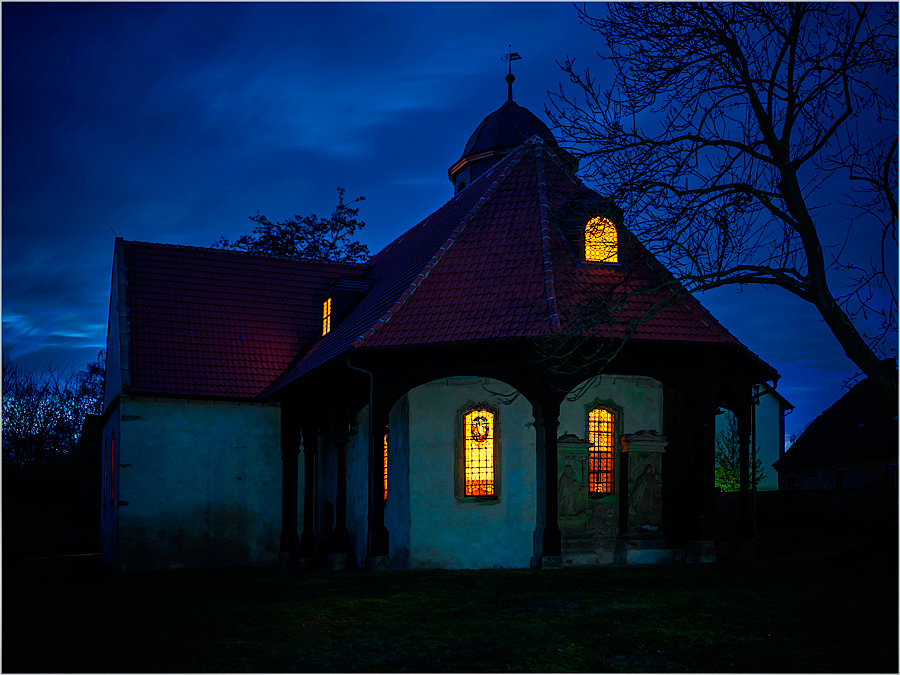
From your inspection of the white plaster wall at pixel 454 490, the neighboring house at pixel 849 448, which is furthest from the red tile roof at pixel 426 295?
the neighboring house at pixel 849 448

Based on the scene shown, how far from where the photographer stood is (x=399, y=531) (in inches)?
750

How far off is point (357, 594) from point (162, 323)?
46.1 feet

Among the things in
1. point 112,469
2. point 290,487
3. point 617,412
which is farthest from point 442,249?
point 112,469

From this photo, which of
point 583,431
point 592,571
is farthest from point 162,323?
point 592,571

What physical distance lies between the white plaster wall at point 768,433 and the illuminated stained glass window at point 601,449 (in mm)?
34122

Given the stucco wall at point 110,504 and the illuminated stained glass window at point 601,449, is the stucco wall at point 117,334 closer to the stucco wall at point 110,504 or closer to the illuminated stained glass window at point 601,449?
the stucco wall at point 110,504

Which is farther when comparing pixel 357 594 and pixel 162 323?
pixel 162 323

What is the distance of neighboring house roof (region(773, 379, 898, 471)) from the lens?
111 ft

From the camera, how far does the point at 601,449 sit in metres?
19.8

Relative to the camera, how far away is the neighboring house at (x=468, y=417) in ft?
58.8

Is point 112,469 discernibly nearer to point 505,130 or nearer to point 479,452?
point 479,452

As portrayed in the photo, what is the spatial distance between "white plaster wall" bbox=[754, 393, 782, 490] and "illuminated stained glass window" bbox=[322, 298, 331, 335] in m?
32.5

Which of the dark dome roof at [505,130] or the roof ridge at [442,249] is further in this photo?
the dark dome roof at [505,130]

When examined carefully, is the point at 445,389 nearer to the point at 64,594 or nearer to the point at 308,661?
the point at 64,594
